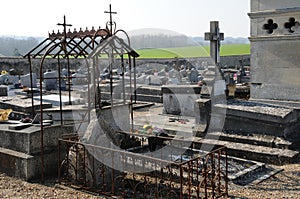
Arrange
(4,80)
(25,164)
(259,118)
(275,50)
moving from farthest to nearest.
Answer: (4,80)
(275,50)
(259,118)
(25,164)

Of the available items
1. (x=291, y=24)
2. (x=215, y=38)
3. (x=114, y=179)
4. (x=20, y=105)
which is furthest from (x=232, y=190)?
(x=20, y=105)

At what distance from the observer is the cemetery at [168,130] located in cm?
611

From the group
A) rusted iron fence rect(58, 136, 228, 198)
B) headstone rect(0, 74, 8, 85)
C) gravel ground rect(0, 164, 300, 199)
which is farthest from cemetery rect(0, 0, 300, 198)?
headstone rect(0, 74, 8, 85)

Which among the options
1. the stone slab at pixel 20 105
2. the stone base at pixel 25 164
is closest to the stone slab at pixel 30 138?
the stone base at pixel 25 164

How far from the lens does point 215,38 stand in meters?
11.1

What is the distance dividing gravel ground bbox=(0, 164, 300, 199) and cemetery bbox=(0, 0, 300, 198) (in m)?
0.16

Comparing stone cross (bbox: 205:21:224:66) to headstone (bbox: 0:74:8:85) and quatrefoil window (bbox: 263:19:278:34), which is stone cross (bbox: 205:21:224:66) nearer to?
quatrefoil window (bbox: 263:19:278:34)

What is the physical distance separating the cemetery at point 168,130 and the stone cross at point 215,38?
0.03 m

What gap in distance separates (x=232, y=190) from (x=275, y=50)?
5.36 meters

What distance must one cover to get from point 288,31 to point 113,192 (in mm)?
6737

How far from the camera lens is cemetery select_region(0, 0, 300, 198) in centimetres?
611

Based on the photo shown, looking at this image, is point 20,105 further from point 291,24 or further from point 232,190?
point 291,24

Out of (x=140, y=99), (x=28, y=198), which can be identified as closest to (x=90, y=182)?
(x=28, y=198)

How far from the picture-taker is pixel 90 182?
6.13 metres
